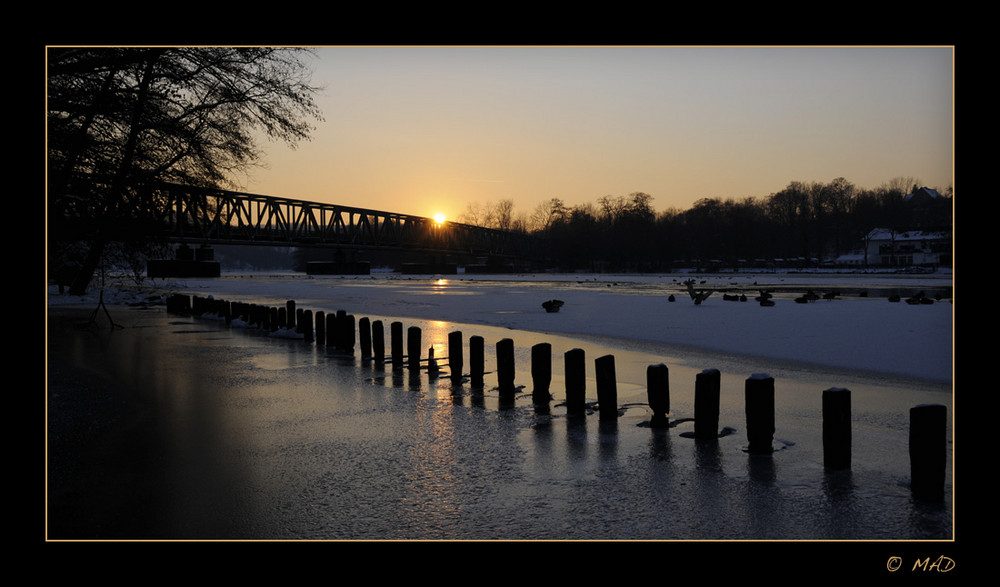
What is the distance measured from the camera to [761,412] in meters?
6.92

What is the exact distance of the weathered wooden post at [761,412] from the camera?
6.88 m

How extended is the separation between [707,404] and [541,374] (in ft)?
9.84

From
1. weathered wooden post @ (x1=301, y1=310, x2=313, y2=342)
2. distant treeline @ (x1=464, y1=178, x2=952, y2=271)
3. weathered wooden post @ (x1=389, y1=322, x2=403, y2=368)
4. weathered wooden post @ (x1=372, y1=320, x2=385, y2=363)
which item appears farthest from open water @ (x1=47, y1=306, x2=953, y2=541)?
distant treeline @ (x1=464, y1=178, x2=952, y2=271)

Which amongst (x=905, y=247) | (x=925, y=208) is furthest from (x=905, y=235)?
(x=925, y=208)

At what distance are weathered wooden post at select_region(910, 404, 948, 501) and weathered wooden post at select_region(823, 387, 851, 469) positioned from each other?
2.41 feet

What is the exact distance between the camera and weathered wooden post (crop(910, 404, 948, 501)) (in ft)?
18.2

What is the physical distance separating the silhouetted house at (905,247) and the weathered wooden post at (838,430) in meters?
110

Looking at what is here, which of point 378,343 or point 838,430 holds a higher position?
point 378,343

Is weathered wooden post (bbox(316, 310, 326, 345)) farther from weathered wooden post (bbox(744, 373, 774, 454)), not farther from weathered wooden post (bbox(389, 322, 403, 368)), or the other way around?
weathered wooden post (bbox(744, 373, 774, 454))

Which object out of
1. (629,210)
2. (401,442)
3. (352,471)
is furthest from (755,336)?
(629,210)

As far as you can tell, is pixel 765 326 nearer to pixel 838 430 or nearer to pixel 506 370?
pixel 506 370

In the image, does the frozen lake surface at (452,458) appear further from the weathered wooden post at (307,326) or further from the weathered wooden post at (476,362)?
the weathered wooden post at (307,326)
